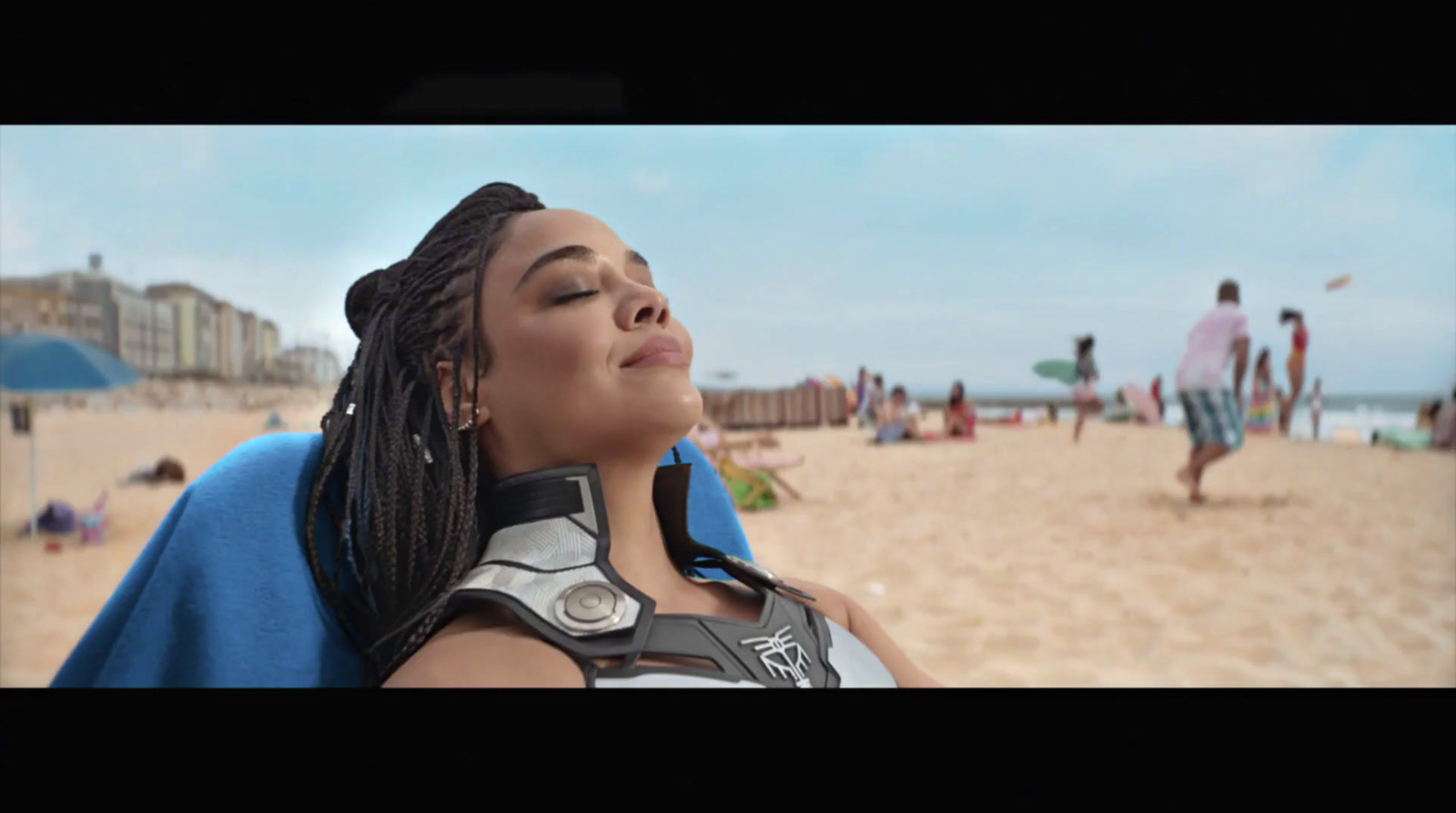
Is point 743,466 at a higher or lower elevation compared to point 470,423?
lower

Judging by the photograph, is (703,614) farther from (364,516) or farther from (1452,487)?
(1452,487)

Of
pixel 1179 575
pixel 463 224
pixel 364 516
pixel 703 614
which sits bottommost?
pixel 1179 575

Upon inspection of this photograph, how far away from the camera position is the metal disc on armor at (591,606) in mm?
1278

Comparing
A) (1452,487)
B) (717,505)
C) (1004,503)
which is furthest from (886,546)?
(1452,487)

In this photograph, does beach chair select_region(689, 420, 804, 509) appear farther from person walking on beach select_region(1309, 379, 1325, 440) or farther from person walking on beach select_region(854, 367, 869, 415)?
person walking on beach select_region(1309, 379, 1325, 440)

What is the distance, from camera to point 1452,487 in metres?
10.8

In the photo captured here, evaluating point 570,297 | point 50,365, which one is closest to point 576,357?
point 570,297

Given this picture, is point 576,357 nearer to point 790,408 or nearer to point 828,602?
point 828,602

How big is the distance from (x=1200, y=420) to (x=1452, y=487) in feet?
18.5

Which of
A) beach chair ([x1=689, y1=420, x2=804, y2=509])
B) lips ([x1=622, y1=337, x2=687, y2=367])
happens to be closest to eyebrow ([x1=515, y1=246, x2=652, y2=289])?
lips ([x1=622, y1=337, x2=687, y2=367])

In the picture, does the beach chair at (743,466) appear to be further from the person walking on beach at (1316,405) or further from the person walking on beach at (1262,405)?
the person walking on beach at (1316,405)

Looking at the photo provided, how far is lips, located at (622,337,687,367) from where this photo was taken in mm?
1395

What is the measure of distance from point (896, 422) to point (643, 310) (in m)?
14.9

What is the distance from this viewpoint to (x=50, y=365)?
6.16m
